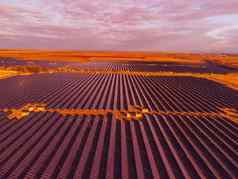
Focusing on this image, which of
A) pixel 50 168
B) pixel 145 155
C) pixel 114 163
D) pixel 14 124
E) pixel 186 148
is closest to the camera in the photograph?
pixel 50 168

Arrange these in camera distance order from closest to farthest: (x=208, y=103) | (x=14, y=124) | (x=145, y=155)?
(x=145, y=155)
(x=14, y=124)
(x=208, y=103)

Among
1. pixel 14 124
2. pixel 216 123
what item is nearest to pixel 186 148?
pixel 216 123

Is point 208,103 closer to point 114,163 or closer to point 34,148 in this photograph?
point 114,163

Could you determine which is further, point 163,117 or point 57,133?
point 163,117

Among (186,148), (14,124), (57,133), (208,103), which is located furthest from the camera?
(208,103)

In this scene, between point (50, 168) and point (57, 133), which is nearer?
point (50, 168)

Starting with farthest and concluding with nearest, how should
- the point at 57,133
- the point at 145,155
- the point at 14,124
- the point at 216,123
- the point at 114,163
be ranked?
the point at 216,123 < the point at 14,124 < the point at 57,133 < the point at 145,155 < the point at 114,163

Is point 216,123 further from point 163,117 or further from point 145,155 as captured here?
point 145,155

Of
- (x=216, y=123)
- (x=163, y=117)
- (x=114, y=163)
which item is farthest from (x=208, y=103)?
(x=114, y=163)

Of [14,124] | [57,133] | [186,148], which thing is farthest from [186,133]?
[14,124]
